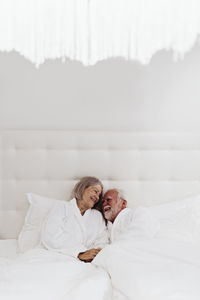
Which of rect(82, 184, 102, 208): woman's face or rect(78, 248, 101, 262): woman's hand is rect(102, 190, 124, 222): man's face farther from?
rect(78, 248, 101, 262): woman's hand

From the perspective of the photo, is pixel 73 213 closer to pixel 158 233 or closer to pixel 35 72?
pixel 158 233

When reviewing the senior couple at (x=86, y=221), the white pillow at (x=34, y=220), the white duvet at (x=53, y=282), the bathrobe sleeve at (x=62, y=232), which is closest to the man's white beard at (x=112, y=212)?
the senior couple at (x=86, y=221)

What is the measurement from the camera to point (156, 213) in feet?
7.87

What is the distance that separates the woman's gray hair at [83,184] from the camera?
7.76 feet

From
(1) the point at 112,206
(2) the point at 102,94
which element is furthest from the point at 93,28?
(1) the point at 112,206

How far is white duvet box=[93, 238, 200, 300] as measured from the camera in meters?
1.34

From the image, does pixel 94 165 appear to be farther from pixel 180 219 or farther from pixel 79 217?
pixel 180 219

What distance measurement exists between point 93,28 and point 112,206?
1.22 metres

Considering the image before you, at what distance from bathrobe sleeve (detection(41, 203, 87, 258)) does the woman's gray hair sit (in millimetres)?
121

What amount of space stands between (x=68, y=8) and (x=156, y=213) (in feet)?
4.95

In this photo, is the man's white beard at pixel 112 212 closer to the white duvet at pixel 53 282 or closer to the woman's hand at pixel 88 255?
the woman's hand at pixel 88 255

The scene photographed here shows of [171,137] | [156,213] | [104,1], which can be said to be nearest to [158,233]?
[156,213]

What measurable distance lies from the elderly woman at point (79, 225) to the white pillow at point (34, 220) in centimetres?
12

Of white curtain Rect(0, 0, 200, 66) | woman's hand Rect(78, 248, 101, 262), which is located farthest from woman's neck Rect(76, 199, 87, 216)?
white curtain Rect(0, 0, 200, 66)
